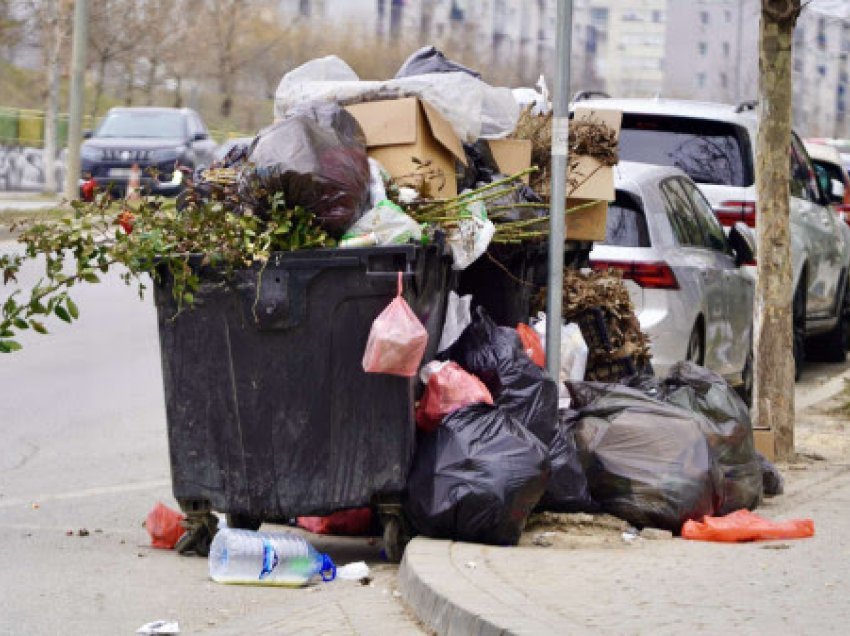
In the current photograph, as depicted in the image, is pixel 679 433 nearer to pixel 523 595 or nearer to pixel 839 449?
pixel 523 595

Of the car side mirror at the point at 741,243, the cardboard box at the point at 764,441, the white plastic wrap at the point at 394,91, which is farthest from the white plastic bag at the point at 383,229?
the car side mirror at the point at 741,243

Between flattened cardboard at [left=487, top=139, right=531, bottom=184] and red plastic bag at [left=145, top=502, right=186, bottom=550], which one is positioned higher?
flattened cardboard at [left=487, top=139, right=531, bottom=184]

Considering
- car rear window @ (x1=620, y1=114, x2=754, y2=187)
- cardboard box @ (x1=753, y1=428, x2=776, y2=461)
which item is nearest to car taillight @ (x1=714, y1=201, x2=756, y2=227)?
car rear window @ (x1=620, y1=114, x2=754, y2=187)

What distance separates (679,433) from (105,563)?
2408 millimetres

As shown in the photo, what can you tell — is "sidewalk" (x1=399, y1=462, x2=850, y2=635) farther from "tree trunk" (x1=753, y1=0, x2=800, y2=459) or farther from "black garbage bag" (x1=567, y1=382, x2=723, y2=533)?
"tree trunk" (x1=753, y1=0, x2=800, y2=459)

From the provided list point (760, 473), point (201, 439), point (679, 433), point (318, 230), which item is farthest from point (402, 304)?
point (760, 473)

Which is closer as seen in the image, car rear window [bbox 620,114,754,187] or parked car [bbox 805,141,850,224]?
car rear window [bbox 620,114,754,187]

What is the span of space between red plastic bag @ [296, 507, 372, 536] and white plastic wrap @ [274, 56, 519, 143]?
1.73 metres

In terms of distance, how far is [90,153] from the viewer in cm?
2897

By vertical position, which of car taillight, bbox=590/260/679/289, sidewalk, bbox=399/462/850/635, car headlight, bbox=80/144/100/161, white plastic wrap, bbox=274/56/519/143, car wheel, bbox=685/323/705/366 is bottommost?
sidewalk, bbox=399/462/850/635

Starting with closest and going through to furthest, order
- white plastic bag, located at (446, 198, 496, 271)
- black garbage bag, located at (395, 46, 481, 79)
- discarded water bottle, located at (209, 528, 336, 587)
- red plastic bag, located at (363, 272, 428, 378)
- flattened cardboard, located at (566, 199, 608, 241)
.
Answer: red plastic bag, located at (363, 272, 428, 378), discarded water bottle, located at (209, 528, 336, 587), white plastic bag, located at (446, 198, 496, 271), black garbage bag, located at (395, 46, 481, 79), flattened cardboard, located at (566, 199, 608, 241)

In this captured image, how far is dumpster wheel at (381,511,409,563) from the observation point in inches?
265

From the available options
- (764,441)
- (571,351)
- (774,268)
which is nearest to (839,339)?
(774,268)

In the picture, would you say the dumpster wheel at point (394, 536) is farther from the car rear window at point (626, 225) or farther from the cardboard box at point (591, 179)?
the car rear window at point (626, 225)
